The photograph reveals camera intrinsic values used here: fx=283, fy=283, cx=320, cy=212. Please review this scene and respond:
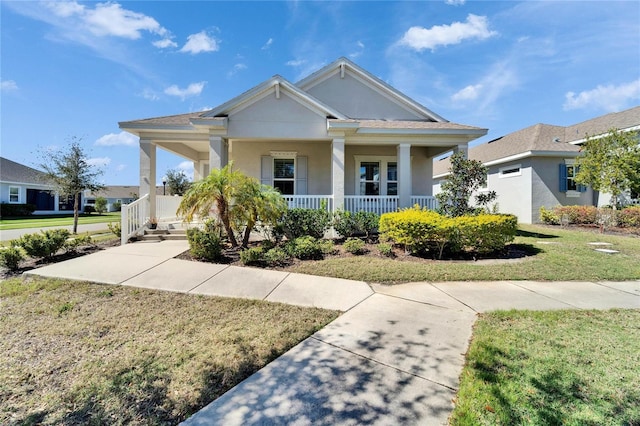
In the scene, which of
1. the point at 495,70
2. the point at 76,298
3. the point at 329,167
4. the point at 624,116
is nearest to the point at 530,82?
the point at 495,70

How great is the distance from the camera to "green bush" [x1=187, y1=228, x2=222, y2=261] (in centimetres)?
704

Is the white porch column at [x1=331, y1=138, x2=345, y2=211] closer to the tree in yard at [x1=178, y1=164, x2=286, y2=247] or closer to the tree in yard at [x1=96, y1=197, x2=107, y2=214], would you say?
the tree in yard at [x1=178, y1=164, x2=286, y2=247]

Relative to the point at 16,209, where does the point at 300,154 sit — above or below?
above

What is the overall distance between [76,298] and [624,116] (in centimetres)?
2603

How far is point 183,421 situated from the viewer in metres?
2.23

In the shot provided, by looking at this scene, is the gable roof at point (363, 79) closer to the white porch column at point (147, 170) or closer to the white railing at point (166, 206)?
the white porch column at point (147, 170)

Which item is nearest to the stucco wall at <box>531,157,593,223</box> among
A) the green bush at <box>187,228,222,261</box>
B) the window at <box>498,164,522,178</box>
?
the window at <box>498,164,522,178</box>

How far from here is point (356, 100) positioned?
13094 mm

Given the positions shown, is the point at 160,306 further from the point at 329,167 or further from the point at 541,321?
the point at 329,167

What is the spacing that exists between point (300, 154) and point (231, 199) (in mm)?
5246

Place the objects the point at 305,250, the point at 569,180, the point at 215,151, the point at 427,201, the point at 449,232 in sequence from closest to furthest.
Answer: the point at 305,250 → the point at 449,232 → the point at 215,151 → the point at 427,201 → the point at 569,180

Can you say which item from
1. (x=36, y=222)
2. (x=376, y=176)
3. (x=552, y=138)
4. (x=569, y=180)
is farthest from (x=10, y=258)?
(x=552, y=138)

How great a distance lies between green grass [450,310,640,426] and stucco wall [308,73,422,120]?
35.4ft

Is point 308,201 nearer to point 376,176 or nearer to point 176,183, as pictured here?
point 376,176
